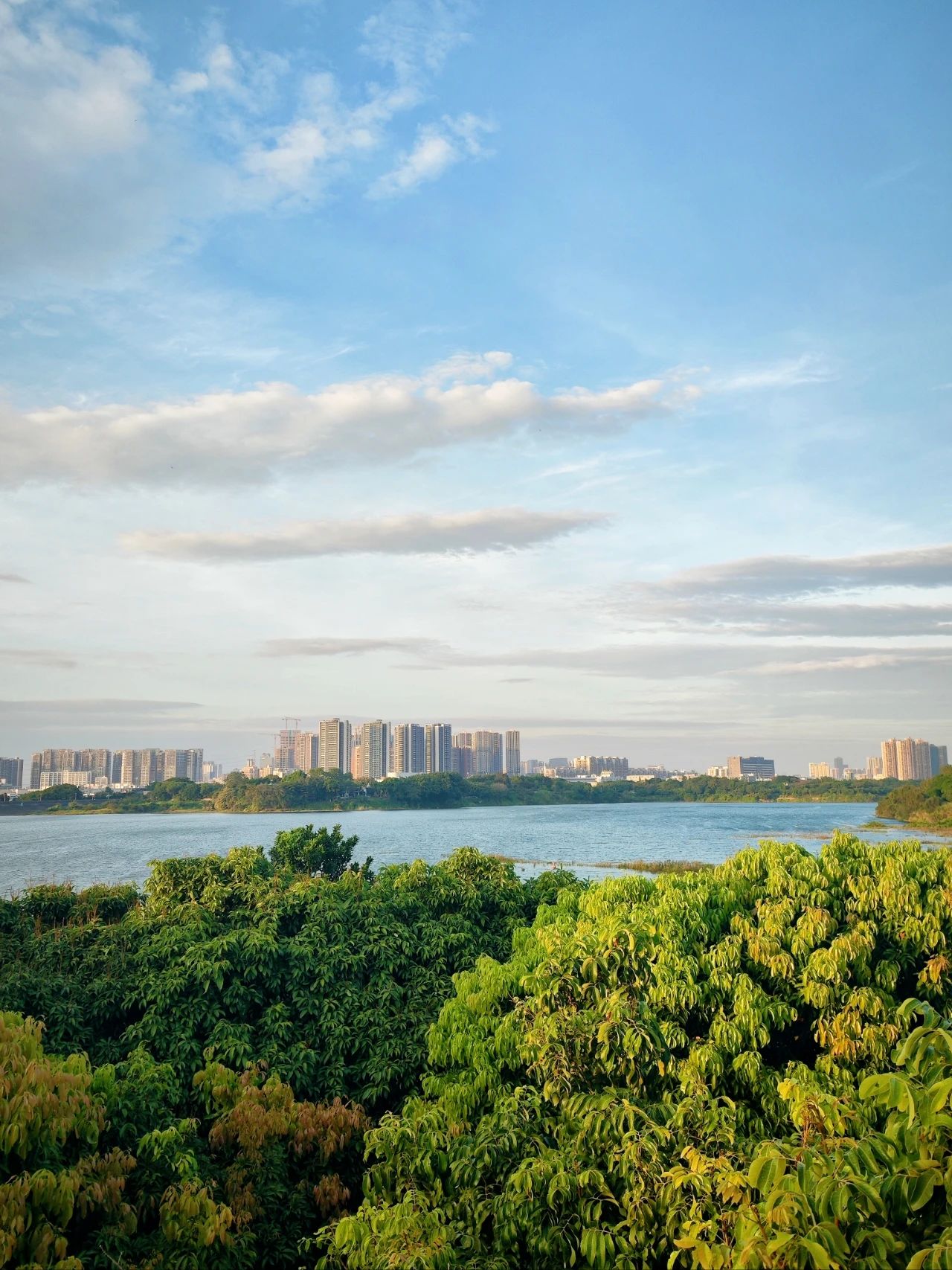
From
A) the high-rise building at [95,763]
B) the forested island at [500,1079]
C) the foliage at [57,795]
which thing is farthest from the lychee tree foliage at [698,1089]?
the high-rise building at [95,763]

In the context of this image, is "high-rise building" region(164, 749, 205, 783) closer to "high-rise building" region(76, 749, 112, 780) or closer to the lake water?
"high-rise building" region(76, 749, 112, 780)

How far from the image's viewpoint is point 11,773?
154 metres

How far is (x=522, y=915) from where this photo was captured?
617 inches

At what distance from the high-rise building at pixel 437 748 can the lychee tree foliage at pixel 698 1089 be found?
6083 inches

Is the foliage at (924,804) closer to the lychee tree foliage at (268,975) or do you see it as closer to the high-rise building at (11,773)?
the lychee tree foliage at (268,975)

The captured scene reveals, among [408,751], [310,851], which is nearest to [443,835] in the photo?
[310,851]

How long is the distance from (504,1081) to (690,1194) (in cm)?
342

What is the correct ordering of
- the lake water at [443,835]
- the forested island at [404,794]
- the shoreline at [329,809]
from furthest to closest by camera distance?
the forested island at [404,794], the shoreline at [329,809], the lake water at [443,835]

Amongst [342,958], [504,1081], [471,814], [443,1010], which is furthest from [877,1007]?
[471,814]

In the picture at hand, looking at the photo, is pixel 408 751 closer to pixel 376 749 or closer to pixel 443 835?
pixel 376 749

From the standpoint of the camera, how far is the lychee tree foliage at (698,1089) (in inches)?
151

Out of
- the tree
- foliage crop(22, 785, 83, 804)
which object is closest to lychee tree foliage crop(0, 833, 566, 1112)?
the tree

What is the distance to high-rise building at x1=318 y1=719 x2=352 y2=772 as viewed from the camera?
170 meters

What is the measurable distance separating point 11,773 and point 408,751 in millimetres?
68982
